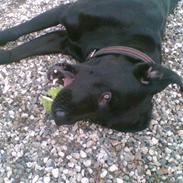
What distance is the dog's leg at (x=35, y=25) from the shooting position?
362 centimetres

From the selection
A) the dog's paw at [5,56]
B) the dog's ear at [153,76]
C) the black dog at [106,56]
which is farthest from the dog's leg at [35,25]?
the dog's ear at [153,76]

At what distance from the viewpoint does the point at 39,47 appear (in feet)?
12.0

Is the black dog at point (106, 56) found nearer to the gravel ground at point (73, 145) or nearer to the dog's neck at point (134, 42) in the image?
the dog's neck at point (134, 42)

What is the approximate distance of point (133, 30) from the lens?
3.13 meters

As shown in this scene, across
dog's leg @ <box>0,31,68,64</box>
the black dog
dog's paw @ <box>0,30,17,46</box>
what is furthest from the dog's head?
dog's paw @ <box>0,30,17,46</box>

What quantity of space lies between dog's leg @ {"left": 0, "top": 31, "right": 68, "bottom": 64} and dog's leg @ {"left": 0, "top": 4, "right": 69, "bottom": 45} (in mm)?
92

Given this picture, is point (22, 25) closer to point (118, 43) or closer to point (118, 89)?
point (118, 43)

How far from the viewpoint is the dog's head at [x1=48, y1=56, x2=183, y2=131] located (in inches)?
103

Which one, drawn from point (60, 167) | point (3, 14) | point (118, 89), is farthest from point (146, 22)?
point (3, 14)

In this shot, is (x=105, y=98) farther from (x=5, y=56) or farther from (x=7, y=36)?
(x=7, y=36)

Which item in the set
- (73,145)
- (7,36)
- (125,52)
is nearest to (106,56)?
(125,52)

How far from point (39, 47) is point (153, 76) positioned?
4.19 feet

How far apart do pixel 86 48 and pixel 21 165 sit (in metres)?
0.97

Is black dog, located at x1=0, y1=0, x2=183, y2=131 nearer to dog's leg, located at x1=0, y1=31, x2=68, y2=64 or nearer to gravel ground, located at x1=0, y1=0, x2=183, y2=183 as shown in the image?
dog's leg, located at x1=0, y1=31, x2=68, y2=64
